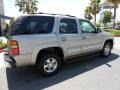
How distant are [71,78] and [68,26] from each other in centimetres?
178

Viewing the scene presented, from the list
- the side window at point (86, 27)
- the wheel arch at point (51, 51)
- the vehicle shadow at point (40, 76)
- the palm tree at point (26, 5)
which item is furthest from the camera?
the palm tree at point (26, 5)

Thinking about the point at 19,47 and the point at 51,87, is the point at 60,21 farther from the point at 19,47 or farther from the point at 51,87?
the point at 51,87

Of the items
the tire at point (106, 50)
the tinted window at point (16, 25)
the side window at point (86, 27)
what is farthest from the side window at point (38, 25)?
the tire at point (106, 50)

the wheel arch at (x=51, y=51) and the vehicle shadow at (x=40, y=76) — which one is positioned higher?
the wheel arch at (x=51, y=51)

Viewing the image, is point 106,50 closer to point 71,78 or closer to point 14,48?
point 71,78

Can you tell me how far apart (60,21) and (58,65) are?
144 centimetres

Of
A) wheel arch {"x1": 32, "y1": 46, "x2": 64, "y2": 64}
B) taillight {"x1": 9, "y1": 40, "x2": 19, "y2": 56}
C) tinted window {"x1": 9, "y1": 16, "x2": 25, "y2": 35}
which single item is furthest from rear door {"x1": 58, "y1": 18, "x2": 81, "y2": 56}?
taillight {"x1": 9, "y1": 40, "x2": 19, "y2": 56}

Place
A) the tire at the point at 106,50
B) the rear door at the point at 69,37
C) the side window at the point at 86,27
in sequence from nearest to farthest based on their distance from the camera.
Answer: the rear door at the point at 69,37 → the side window at the point at 86,27 → the tire at the point at 106,50

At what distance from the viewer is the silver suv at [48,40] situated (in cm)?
510

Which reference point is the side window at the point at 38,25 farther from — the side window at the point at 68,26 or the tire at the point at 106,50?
the tire at the point at 106,50

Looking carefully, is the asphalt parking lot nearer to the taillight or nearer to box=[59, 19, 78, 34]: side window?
the taillight

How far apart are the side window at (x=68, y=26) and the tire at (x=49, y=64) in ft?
2.89

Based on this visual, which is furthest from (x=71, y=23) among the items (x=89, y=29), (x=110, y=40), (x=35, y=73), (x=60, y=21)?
(x=110, y=40)

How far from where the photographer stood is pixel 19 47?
197 inches
